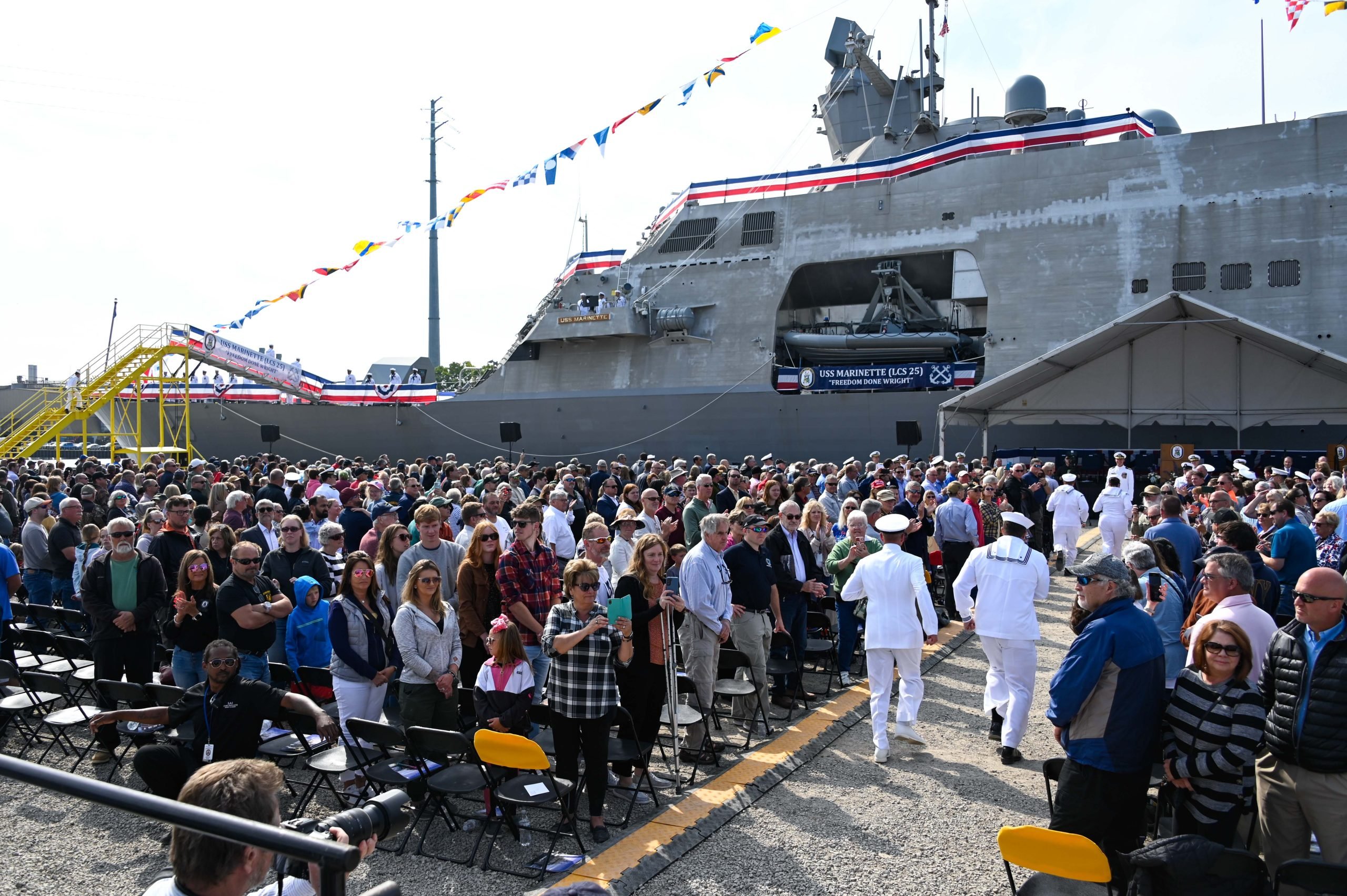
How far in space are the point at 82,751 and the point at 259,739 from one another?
197 centimetres

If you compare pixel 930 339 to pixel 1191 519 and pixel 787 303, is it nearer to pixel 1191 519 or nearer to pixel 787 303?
pixel 787 303

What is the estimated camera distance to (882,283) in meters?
21.4

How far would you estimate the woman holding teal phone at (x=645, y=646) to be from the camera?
527 centimetres

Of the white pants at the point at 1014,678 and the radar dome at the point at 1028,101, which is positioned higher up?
the radar dome at the point at 1028,101

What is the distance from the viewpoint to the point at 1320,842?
3.44 meters

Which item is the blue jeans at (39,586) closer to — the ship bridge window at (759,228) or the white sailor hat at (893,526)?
the white sailor hat at (893,526)

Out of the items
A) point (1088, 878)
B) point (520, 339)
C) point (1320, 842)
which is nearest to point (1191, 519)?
point (1320, 842)

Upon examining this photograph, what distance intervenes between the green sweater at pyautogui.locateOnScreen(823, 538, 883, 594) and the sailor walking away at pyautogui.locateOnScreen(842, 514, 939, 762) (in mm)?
1232

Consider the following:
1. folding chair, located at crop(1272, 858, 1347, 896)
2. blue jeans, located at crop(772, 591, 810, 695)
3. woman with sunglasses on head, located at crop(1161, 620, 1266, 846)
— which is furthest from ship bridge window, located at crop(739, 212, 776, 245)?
folding chair, located at crop(1272, 858, 1347, 896)

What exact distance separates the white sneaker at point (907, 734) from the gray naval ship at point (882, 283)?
40.3ft

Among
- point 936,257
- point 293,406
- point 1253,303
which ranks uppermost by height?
point 936,257

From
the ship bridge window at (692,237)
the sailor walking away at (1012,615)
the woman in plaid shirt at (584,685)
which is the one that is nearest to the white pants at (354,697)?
the woman in plaid shirt at (584,685)

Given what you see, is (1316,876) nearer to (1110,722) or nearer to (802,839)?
(1110,722)

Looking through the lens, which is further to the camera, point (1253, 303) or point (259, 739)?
point (1253, 303)
